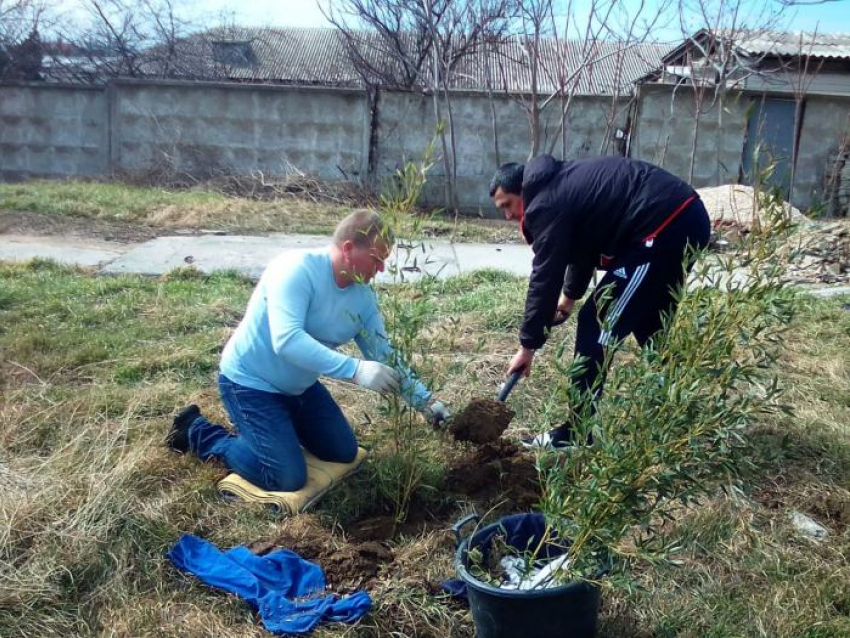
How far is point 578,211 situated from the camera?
354cm

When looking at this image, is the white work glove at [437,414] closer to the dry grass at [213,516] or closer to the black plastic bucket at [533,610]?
the dry grass at [213,516]

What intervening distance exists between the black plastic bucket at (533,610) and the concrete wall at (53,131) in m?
13.6

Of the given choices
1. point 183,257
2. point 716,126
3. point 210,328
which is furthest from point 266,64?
point 210,328

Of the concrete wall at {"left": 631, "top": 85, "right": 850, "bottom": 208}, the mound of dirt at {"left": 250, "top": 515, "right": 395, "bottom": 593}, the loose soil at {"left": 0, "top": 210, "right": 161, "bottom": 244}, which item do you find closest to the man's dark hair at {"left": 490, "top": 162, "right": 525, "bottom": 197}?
the mound of dirt at {"left": 250, "top": 515, "right": 395, "bottom": 593}

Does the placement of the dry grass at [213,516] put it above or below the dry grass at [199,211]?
below

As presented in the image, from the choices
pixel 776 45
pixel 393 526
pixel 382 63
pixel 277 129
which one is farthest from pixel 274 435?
pixel 776 45

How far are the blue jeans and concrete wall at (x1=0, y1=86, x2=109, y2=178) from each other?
1206cm

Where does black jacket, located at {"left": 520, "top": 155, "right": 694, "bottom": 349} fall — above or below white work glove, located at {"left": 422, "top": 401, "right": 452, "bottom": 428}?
above

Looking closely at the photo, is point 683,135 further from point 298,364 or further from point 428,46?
point 298,364

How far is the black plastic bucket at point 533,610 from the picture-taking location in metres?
2.27

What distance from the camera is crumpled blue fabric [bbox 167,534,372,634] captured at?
2.54 m

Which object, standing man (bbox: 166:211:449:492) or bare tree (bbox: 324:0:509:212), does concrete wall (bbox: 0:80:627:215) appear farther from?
standing man (bbox: 166:211:449:492)

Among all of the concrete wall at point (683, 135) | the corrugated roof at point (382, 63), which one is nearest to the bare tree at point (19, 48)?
the corrugated roof at point (382, 63)

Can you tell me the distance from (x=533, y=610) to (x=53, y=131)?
14504 millimetres
